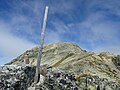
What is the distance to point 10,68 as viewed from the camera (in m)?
39.7

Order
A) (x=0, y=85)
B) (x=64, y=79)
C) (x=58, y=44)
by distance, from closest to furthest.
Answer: (x=0, y=85), (x=64, y=79), (x=58, y=44)

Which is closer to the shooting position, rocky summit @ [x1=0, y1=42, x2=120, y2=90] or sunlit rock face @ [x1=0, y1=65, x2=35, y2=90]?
sunlit rock face @ [x1=0, y1=65, x2=35, y2=90]

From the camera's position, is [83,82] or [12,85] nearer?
[12,85]

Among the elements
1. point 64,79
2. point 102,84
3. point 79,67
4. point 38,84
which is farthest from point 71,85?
point 79,67

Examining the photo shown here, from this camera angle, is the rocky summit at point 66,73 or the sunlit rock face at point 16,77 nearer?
the sunlit rock face at point 16,77

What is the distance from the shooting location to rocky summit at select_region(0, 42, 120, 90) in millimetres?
39562

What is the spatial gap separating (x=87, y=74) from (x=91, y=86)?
910 cm

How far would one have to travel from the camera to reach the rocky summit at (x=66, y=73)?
3956cm

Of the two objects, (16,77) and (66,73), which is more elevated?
(66,73)

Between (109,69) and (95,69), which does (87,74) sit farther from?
(109,69)

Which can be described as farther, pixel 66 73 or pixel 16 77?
pixel 66 73

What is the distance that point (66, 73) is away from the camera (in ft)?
170

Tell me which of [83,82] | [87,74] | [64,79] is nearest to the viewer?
[64,79]

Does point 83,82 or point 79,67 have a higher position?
point 79,67
